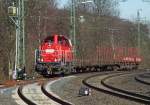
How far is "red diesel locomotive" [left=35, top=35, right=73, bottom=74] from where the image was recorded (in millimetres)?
39531

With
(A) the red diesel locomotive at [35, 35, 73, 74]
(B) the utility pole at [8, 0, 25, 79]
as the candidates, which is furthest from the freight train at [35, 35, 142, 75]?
(B) the utility pole at [8, 0, 25, 79]

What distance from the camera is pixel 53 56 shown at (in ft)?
131

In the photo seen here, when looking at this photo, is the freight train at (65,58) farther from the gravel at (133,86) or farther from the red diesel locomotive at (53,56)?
the gravel at (133,86)

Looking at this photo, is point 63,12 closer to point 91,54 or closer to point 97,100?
point 91,54

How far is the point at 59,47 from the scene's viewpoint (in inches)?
1575

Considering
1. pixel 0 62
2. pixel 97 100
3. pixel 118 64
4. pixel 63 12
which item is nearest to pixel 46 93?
pixel 97 100

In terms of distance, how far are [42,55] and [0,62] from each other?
5108mm

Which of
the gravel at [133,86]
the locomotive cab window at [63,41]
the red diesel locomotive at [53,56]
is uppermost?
the locomotive cab window at [63,41]

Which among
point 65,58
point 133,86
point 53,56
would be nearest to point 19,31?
point 53,56

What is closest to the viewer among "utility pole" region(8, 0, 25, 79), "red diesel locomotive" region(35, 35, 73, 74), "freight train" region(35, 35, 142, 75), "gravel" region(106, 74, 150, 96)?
"gravel" region(106, 74, 150, 96)

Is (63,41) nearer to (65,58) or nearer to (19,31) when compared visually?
(65,58)

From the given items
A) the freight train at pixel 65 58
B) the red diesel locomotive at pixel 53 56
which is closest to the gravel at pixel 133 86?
the red diesel locomotive at pixel 53 56

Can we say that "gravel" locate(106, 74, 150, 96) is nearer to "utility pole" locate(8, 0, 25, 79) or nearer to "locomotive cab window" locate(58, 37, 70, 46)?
"utility pole" locate(8, 0, 25, 79)

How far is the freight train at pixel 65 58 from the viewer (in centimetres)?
3966
